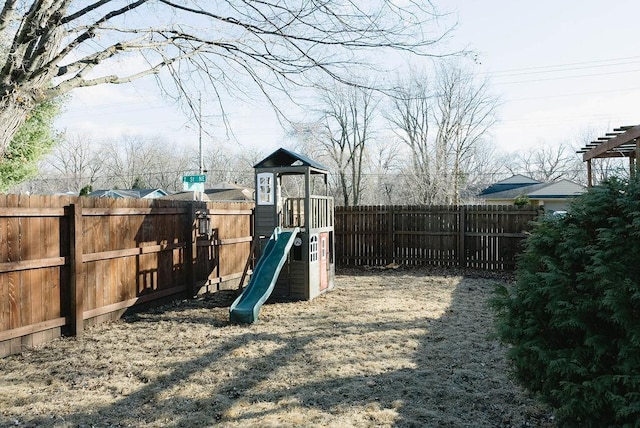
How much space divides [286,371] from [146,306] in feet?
11.1

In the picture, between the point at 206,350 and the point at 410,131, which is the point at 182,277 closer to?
the point at 206,350

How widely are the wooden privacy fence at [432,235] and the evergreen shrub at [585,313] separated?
338 inches

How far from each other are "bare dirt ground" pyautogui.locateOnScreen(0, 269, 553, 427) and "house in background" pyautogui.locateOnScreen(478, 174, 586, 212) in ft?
55.5

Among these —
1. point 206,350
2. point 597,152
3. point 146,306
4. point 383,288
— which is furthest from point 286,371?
point 597,152

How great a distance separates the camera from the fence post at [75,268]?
535 cm

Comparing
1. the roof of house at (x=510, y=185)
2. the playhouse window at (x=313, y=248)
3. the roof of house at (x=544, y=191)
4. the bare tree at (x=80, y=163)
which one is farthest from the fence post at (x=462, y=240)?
the bare tree at (x=80, y=163)

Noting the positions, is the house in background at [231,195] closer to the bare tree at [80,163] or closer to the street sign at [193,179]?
the street sign at [193,179]

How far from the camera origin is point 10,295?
4.67 m

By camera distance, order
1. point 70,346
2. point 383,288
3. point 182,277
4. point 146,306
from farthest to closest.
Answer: point 383,288 → point 182,277 → point 146,306 → point 70,346

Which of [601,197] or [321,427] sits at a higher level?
[601,197]

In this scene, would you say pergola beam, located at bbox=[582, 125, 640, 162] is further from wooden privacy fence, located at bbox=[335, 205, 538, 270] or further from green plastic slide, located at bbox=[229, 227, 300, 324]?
green plastic slide, located at bbox=[229, 227, 300, 324]

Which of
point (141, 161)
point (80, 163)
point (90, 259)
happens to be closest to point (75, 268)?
point (90, 259)

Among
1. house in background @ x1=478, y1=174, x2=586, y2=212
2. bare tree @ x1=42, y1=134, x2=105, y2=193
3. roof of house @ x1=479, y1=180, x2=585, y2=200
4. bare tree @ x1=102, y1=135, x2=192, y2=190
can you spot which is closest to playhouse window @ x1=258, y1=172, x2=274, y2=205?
house in background @ x1=478, y1=174, x2=586, y2=212

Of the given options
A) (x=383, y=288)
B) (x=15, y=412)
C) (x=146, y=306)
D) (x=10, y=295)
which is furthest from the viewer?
(x=383, y=288)
